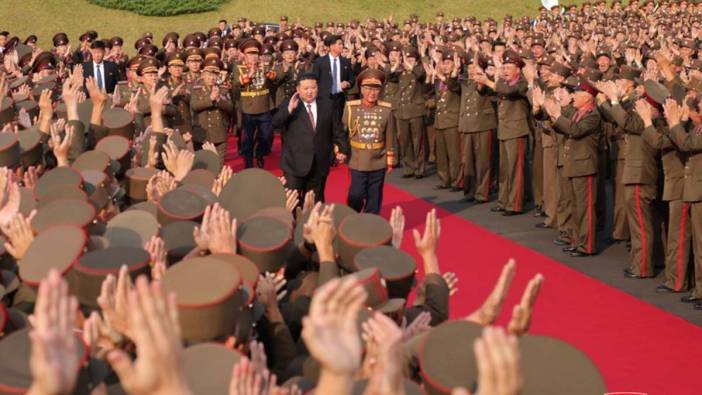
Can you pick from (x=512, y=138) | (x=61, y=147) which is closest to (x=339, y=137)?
(x=512, y=138)

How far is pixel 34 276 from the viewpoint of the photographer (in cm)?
312

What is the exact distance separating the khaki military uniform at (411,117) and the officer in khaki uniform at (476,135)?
132 centimetres

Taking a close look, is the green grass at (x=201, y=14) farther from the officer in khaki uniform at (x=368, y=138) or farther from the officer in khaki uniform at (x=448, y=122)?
the officer in khaki uniform at (x=368, y=138)

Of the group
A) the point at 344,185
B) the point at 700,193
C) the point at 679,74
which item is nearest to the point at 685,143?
the point at 700,193

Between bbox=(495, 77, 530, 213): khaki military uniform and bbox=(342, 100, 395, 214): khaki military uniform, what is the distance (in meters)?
1.69

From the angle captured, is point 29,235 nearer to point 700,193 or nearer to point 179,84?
point 700,193

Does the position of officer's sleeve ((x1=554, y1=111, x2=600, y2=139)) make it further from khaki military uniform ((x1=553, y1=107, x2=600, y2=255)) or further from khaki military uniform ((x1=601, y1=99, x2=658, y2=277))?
khaki military uniform ((x1=601, y1=99, x2=658, y2=277))

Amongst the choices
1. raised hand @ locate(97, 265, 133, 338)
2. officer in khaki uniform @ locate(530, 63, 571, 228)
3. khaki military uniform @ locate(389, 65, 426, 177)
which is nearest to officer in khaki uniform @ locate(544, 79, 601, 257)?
officer in khaki uniform @ locate(530, 63, 571, 228)

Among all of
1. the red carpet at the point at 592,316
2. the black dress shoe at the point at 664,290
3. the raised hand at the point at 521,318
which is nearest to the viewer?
the raised hand at the point at 521,318

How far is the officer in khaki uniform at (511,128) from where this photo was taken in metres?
9.54

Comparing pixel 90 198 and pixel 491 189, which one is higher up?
pixel 90 198

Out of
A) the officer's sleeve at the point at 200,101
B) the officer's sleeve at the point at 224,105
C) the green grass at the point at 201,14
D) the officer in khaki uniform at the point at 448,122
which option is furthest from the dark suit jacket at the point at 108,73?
the green grass at the point at 201,14

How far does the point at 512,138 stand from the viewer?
972cm

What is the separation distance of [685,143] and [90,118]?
4.07 metres
